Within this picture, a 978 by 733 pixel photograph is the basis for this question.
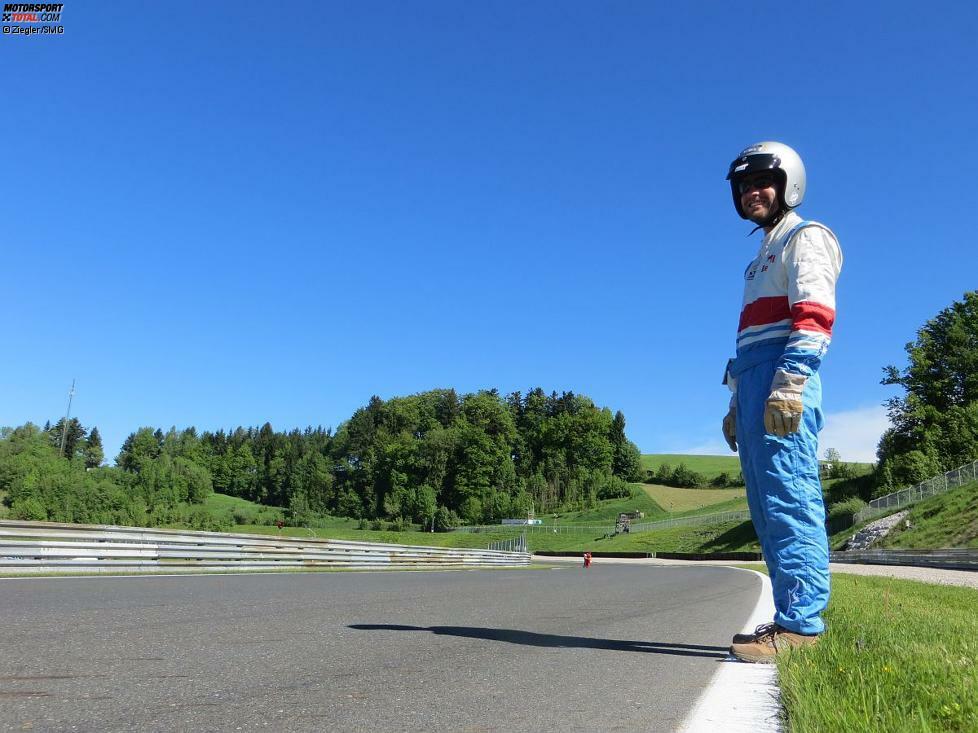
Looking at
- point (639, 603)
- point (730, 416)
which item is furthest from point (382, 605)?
point (730, 416)

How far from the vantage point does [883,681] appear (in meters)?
2.84

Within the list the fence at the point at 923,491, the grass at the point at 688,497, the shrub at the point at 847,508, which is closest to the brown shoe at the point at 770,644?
the fence at the point at 923,491

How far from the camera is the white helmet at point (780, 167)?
477cm

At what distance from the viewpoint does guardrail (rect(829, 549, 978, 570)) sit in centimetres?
2659

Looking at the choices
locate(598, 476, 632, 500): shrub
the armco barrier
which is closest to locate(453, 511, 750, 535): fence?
locate(598, 476, 632, 500): shrub

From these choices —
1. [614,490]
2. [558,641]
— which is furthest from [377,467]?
[558,641]

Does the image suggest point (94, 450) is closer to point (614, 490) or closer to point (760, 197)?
point (614, 490)

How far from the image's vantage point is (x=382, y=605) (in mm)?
7309

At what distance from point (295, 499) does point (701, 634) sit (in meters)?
115

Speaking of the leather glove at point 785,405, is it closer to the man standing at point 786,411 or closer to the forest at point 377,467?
the man standing at point 786,411

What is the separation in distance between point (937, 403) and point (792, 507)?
218 feet

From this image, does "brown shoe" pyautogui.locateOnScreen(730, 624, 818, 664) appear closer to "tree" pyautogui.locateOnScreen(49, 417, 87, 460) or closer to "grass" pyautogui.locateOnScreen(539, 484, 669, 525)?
"grass" pyautogui.locateOnScreen(539, 484, 669, 525)

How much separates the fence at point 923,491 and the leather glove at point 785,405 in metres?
A: 46.1

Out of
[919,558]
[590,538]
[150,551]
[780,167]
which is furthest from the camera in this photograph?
[590,538]
